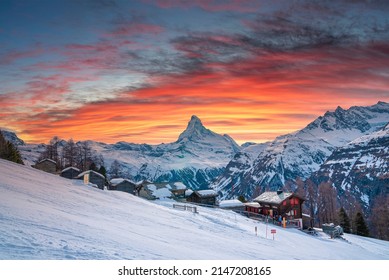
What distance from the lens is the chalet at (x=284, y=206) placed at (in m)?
51.4

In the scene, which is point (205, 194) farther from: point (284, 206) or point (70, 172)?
point (70, 172)

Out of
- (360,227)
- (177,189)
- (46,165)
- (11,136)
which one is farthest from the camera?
(177,189)

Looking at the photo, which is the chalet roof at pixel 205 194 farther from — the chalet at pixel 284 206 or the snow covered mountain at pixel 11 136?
the snow covered mountain at pixel 11 136

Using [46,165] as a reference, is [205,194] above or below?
below

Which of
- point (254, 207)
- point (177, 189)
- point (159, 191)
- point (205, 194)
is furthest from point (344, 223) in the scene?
point (177, 189)

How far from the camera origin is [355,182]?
19575 cm

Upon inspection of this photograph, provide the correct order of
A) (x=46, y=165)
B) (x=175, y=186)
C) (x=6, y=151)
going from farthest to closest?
(x=175, y=186), (x=46, y=165), (x=6, y=151)

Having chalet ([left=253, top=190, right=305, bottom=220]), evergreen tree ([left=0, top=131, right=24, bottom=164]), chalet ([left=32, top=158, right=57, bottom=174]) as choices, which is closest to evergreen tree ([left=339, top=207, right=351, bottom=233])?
chalet ([left=253, top=190, right=305, bottom=220])

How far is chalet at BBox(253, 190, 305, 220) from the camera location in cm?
5138

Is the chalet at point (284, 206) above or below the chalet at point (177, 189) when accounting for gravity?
above

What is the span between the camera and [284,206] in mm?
51656

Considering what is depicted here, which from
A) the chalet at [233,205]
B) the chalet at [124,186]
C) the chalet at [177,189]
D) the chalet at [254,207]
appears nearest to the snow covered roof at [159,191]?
the chalet at [177,189]
